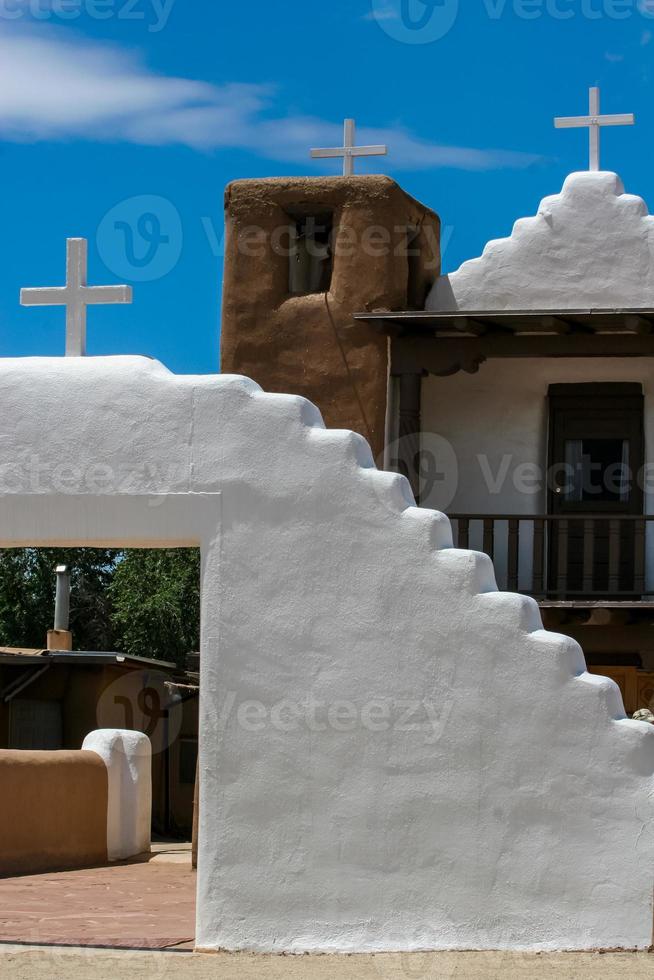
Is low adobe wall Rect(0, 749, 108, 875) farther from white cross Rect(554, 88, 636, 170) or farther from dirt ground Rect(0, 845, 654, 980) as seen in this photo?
white cross Rect(554, 88, 636, 170)

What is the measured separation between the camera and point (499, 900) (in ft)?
28.6

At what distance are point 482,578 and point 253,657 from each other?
139 cm

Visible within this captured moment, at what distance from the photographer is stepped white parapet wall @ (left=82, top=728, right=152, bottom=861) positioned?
47.5ft

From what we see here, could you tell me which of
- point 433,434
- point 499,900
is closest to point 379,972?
point 499,900

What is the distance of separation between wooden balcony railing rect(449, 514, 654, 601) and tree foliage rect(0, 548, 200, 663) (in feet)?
60.4

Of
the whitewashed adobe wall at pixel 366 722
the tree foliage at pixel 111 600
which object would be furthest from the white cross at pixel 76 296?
the tree foliage at pixel 111 600

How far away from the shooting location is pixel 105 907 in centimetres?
1084

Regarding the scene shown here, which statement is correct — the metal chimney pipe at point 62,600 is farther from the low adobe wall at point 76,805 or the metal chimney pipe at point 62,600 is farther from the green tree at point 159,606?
the low adobe wall at point 76,805

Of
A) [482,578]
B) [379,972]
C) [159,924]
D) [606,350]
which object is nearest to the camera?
[379,972]

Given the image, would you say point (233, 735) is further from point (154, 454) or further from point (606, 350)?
point (606, 350)

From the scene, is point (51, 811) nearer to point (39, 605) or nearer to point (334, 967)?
point (334, 967)

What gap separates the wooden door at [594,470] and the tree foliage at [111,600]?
18559 millimetres

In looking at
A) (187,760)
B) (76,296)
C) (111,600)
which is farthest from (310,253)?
(111,600)

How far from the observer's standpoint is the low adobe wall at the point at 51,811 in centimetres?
1327
